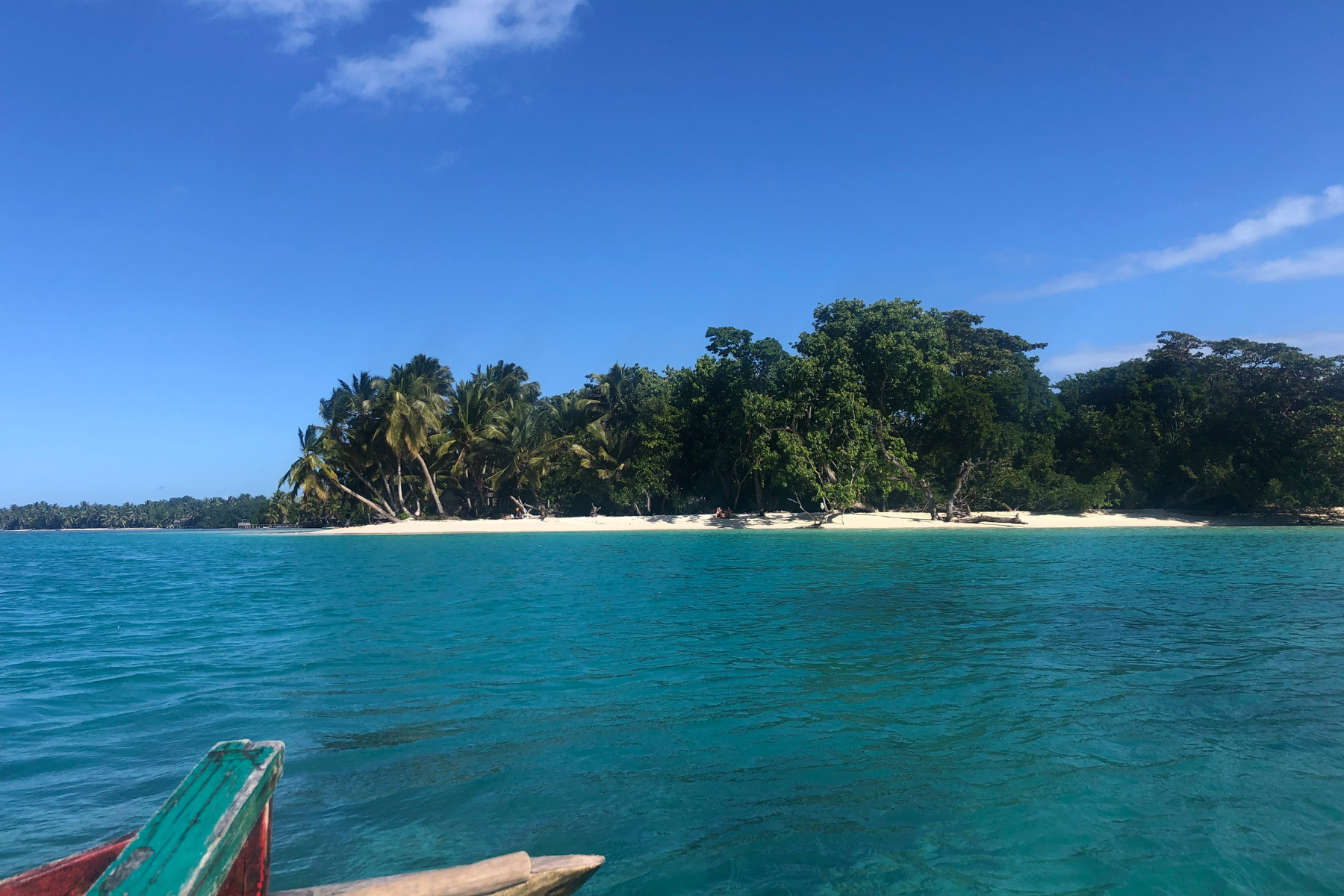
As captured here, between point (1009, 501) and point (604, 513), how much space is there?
1047 inches

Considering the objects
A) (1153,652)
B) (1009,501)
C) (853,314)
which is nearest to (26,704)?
(1153,652)

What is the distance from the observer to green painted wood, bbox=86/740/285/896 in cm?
212

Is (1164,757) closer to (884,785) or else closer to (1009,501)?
(884,785)

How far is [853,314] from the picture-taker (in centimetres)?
4141

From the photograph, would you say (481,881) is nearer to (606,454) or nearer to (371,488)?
(606,454)

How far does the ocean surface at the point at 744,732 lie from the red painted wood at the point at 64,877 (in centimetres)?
133

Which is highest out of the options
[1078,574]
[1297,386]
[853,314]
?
[853,314]

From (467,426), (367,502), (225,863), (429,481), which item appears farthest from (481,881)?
(367,502)

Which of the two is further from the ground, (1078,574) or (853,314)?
(853,314)

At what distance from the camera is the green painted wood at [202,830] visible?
6.97ft

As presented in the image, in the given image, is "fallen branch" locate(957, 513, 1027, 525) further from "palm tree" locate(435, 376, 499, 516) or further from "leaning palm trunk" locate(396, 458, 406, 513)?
"leaning palm trunk" locate(396, 458, 406, 513)

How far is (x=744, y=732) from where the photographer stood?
5.92 meters

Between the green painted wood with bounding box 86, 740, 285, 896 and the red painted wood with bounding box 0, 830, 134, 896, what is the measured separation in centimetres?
40

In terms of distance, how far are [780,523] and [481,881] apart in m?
39.1
